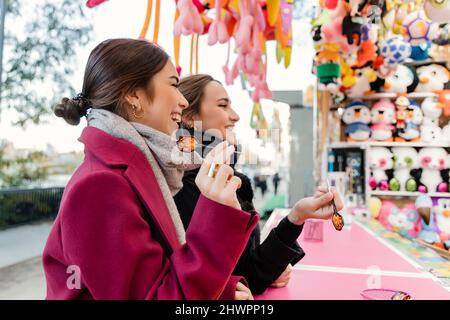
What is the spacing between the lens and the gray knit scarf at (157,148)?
1.80ft

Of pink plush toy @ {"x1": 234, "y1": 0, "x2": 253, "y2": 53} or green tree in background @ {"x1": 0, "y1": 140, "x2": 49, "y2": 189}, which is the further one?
green tree in background @ {"x1": 0, "y1": 140, "x2": 49, "y2": 189}

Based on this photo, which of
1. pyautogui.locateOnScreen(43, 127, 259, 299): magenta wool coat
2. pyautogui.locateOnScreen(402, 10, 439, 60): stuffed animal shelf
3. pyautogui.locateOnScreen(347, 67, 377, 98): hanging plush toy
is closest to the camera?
pyautogui.locateOnScreen(43, 127, 259, 299): magenta wool coat

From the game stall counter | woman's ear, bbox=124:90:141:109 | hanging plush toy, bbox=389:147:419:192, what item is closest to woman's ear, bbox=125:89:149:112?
woman's ear, bbox=124:90:141:109

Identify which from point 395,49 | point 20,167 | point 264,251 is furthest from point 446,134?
point 20,167

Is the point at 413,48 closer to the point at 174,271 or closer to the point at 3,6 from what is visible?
the point at 3,6

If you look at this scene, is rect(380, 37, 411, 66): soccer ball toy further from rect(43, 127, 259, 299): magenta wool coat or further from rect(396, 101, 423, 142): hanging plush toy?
rect(43, 127, 259, 299): magenta wool coat

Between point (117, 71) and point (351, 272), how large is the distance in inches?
33.0

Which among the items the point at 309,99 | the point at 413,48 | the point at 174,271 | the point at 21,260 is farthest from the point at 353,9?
the point at 21,260

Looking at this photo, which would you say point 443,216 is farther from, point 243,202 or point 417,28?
point 243,202

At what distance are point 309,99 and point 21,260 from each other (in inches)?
114

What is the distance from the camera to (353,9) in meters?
1.56

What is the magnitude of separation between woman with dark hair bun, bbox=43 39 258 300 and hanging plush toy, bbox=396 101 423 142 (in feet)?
9.27

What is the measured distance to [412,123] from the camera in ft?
9.75

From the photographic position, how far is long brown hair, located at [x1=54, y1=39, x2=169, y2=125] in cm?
58
